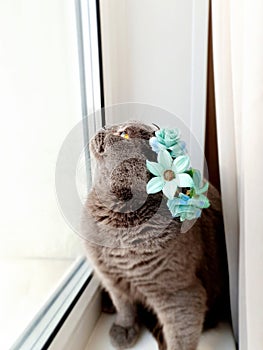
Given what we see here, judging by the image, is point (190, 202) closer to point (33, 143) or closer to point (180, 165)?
point (180, 165)

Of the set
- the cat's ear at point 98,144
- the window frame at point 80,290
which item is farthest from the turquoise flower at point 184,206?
the window frame at point 80,290

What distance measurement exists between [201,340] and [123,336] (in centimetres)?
18

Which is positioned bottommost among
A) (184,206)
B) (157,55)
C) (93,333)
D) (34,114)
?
(93,333)

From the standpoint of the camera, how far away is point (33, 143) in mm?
966

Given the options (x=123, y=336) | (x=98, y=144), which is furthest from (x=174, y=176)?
(x=123, y=336)

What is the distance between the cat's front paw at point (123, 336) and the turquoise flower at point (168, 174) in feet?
1.57

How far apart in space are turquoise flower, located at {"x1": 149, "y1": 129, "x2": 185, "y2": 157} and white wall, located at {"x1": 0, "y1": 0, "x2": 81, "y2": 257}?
0.40 meters

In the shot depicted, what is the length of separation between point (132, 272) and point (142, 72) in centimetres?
54

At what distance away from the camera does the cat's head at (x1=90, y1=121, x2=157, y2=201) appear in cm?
55

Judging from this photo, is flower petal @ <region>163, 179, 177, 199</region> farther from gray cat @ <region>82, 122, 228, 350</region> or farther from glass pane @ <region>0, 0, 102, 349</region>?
glass pane @ <region>0, 0, 102, 349</region>

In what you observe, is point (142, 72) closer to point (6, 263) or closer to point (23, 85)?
point (23, 85)

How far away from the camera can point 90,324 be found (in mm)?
938

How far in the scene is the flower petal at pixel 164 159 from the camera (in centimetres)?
55

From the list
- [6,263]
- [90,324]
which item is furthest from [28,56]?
[90,324]
